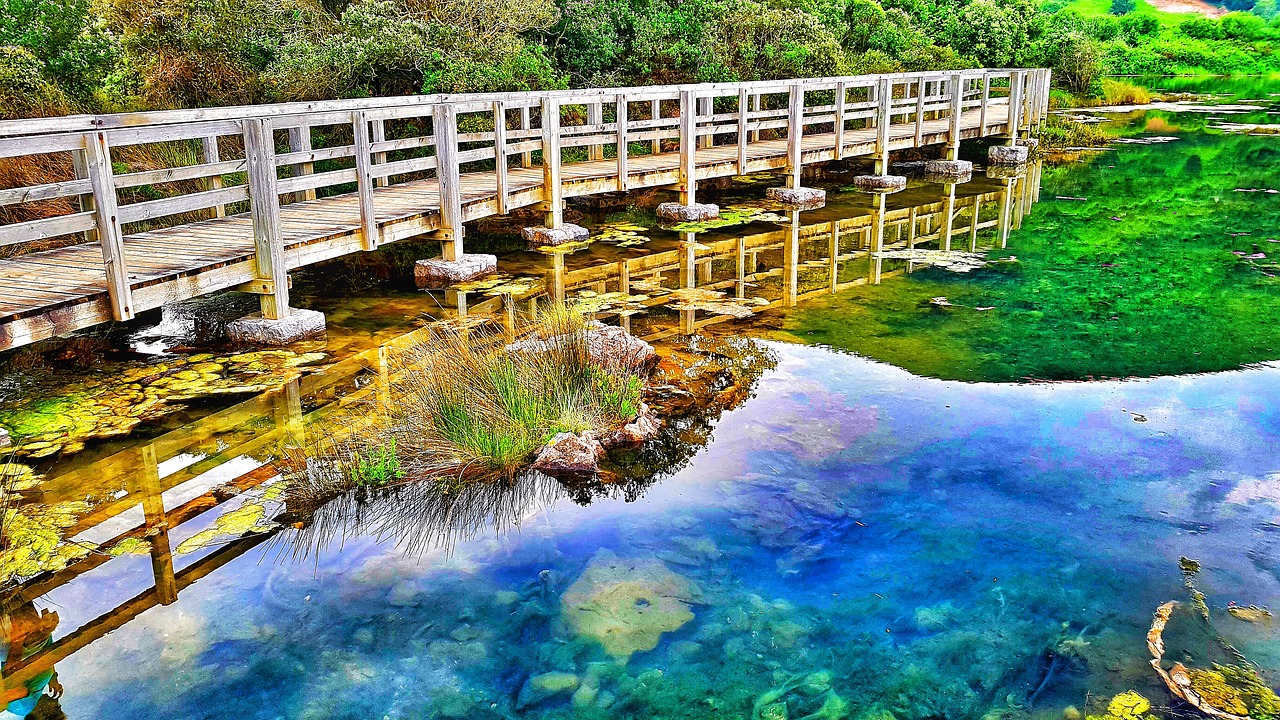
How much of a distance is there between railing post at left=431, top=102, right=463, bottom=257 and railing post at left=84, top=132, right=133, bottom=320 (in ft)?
11.0

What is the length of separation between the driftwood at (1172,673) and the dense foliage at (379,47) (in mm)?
9989

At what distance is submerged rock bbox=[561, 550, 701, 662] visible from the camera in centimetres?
441

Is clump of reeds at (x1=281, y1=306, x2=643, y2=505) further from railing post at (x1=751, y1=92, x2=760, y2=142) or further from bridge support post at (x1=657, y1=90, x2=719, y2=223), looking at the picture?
railing post at (x1=751, y1=92, x2=760, y2=142)

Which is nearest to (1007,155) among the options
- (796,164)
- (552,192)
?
(796,164)

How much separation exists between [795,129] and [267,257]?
8206 millimetres

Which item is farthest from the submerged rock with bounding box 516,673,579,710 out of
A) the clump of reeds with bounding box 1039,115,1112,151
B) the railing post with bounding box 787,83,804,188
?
the clump of reeds with bounding box 1039,115,1112,151

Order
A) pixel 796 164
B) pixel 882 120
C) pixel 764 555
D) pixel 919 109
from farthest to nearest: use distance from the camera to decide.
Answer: pixel 919 109, pixel 882 120, pixel 796 164, pixel 764 555

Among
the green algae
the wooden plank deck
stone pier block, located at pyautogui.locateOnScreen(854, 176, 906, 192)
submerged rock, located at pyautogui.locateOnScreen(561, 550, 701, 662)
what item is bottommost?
submerged rock, located at pyautogui.locateOnScreen(561, 550, 701, 662)

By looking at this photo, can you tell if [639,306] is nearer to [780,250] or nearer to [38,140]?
[780,250]

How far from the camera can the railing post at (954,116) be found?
16.8 meters

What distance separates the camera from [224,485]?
224 inches

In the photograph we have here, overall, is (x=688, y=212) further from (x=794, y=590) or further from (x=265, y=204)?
(x=794, y=590)

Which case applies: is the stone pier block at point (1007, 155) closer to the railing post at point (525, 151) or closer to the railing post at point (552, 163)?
the railing post at point (525, 151)

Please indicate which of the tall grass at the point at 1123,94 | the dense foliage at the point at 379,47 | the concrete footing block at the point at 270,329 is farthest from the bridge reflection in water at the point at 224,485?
the tall grass at the point at 1123,94
